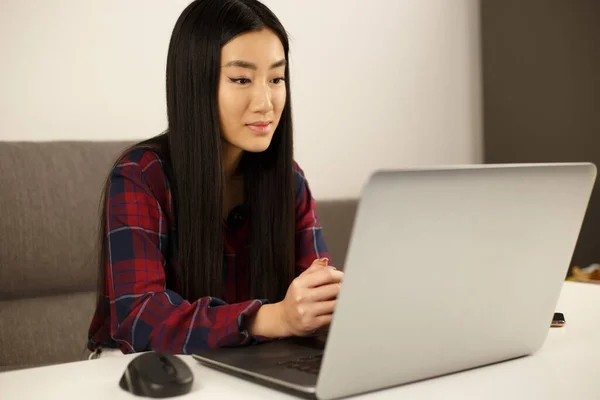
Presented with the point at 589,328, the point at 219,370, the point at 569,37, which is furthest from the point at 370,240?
the point at 569,37

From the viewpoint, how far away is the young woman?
3.94ft

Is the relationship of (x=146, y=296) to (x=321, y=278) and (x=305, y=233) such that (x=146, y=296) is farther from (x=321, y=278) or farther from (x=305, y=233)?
(x=305, y=233)

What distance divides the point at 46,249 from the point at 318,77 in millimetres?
1189

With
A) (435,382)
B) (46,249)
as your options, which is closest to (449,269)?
(435,382)

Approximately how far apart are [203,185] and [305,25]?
1.47m

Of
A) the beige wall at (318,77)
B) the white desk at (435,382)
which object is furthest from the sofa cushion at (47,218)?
the white desk at (435,382)

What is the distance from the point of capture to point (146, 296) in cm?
117

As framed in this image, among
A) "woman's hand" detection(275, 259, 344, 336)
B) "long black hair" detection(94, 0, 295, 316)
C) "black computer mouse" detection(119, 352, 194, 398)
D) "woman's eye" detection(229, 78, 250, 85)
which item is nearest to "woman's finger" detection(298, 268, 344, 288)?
"woman's hand" detection(275, 259, 344, 336)

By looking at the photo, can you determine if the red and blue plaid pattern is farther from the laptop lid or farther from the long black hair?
the laptop lid

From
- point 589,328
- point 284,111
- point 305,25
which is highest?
point 305,25

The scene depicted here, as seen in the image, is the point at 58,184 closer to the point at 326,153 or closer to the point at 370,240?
the point at 326,153

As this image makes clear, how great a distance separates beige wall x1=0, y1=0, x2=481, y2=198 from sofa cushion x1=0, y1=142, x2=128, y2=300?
227mm

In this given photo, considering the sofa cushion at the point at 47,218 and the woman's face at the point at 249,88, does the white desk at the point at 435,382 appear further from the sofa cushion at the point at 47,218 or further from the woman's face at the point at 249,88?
the sofa cushion at the point at 47,218

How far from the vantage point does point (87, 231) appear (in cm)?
193
